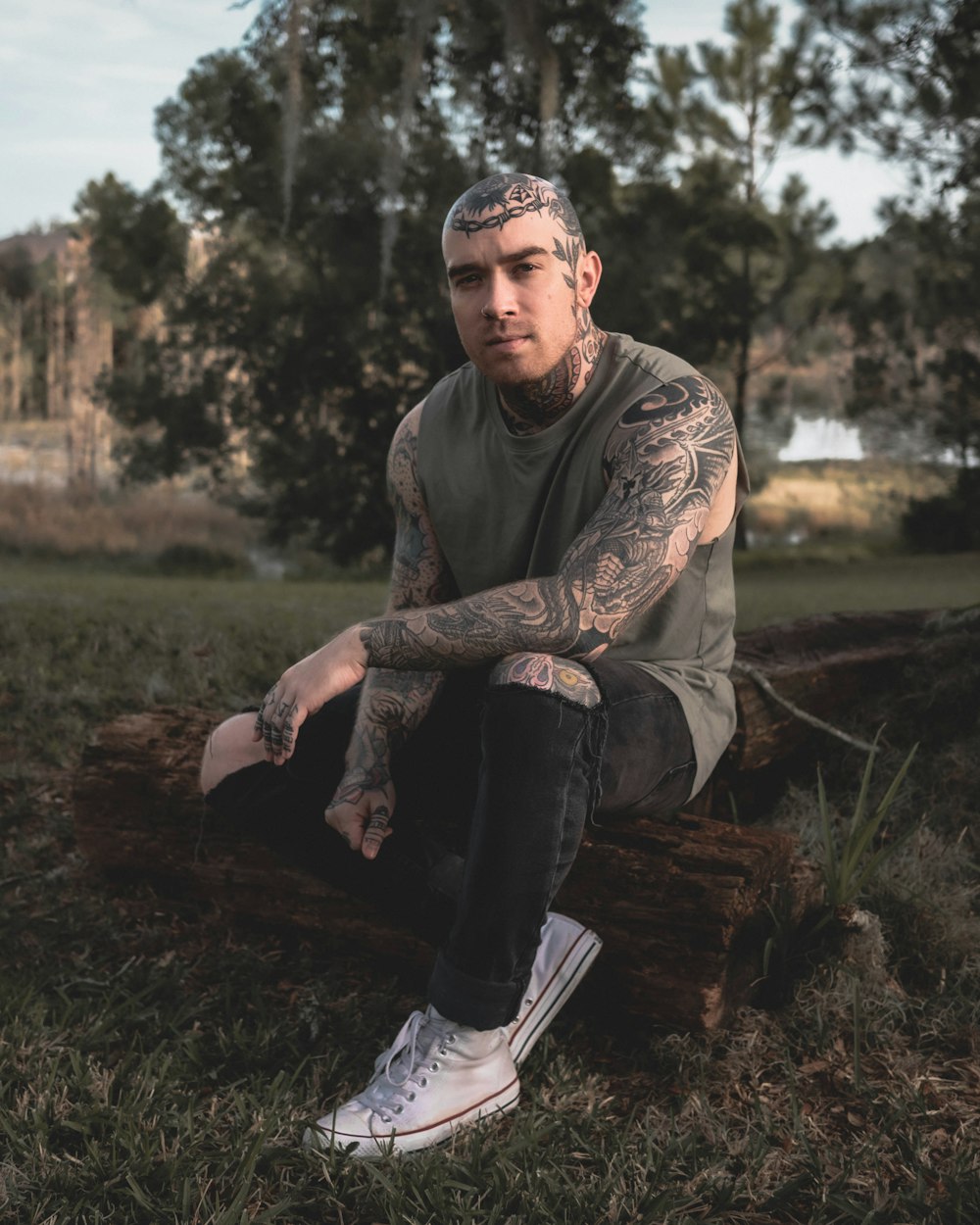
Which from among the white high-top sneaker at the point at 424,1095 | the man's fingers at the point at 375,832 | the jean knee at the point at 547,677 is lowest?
the white high-top sneaker at the point at 424,1095

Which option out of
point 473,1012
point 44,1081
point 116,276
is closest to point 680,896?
point 473,1012

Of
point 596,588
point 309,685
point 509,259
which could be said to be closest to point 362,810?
point 309,685

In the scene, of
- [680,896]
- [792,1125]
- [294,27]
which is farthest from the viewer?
[294,27]

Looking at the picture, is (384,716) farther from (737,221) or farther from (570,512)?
(737,221)

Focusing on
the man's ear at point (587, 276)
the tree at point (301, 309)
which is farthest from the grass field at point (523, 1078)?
the tree at point (301, 309)

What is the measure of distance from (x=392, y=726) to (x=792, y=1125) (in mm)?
1129

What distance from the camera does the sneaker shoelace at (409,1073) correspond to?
2.17m

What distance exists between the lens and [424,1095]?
2164 millimetres

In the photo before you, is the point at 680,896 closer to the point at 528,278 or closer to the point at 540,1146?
the point at 540,1146

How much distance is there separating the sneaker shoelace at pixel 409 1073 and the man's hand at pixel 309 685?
586 mm

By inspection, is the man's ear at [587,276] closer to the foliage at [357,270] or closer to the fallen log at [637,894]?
the fallen log at [637,894]

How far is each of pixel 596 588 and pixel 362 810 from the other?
0.71 m

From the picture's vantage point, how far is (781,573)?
14586 mm

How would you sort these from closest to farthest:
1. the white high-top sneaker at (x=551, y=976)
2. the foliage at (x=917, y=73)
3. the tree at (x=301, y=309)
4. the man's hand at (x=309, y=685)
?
the man's hand at (x=309, y=685) < the white high-top sneaker at (x=551, y=976) < the foliage at (x=917, y=73) < the tree at (x=301, y=309)
